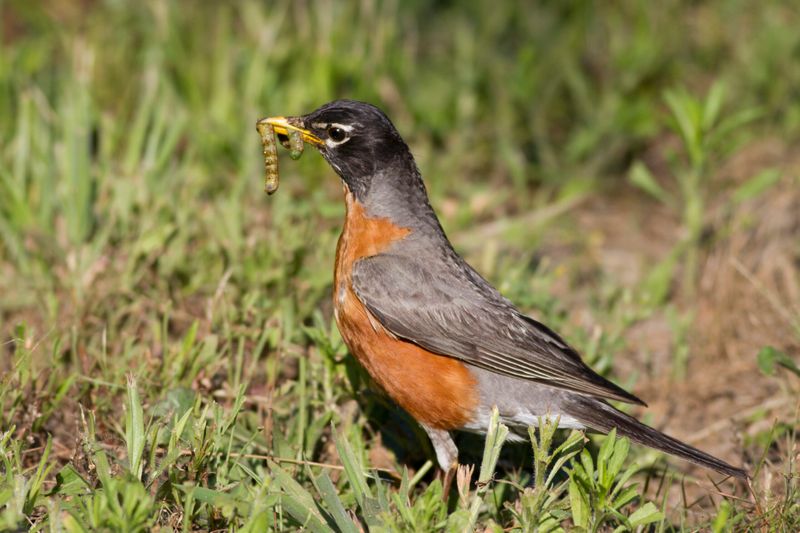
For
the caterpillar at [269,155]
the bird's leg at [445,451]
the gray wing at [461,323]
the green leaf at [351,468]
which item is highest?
the caterpillar at [269,155]

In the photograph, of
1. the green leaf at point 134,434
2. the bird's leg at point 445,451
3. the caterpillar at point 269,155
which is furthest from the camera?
the caterpillar at point 269,155

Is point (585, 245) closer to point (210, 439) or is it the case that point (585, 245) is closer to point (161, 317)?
point (161, 317)

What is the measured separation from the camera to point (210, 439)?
3.89 m

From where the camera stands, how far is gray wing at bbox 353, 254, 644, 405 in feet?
14.7

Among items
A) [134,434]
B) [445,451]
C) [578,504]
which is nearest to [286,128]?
[445,451]

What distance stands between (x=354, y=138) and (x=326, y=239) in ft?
3.52

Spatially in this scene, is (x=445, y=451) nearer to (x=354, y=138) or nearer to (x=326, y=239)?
(x=354, y=138)

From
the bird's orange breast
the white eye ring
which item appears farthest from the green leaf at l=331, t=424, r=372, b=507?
the white eye ring

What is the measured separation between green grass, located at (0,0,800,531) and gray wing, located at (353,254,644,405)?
0.37 metres

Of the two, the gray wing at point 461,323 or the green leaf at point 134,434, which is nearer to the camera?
the green leaf at point 134,434

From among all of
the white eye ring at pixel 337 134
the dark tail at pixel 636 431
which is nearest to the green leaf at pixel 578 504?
the dark tail at pixel 636 431

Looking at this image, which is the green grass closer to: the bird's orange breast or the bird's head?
the bird's orange breast

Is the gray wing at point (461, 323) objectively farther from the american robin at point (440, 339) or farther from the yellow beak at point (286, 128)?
the yellow beak at point (286, 128)

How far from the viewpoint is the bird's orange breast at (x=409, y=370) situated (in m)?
4.50
